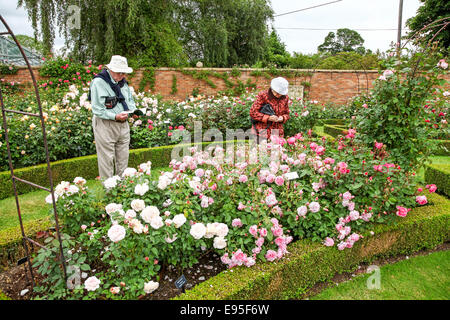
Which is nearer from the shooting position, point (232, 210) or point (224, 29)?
point (232, 210)

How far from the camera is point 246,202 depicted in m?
2.28

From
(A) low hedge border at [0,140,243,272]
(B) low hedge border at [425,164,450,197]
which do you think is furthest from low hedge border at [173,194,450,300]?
(A) low hedge border at [0,140,243,272]

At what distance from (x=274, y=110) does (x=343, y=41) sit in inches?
1727

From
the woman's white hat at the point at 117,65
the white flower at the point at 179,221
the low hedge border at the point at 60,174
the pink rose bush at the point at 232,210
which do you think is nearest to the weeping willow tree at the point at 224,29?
the low hedge border at the point at 60,174

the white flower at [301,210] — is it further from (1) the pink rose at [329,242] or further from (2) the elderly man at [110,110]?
(2) the elderly man at [110,110]

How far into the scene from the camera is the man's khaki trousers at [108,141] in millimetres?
3182

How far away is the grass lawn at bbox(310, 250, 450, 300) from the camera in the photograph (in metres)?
2.24

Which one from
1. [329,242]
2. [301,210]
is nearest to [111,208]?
[301,210]

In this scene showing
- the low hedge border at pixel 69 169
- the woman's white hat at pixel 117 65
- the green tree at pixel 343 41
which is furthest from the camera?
the green tree at pixel 343 41

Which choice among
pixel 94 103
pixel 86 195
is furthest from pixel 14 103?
pixel 86 195

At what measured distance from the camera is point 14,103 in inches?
240

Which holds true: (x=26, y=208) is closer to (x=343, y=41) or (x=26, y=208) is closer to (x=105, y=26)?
(x=105, y=26)

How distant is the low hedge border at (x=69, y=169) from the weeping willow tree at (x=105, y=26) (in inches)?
272

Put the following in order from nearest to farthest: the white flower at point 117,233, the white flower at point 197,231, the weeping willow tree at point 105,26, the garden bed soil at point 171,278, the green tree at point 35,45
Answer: the white flower at point 117,233, the white flower at point 197,231, the garden bed soil at point 171,278, the weeping willow tree at point 105,26, the green tree at point 35,45
